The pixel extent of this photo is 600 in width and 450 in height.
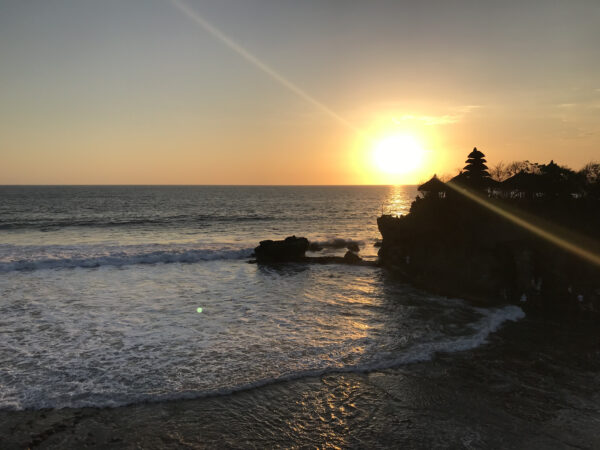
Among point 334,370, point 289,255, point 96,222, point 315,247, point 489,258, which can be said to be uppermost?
point 489,258

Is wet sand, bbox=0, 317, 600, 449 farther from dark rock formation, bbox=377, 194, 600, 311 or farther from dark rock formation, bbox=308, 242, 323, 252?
dark rock formation, bbox=308, 242, 323, 252

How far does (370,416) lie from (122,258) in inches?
1111

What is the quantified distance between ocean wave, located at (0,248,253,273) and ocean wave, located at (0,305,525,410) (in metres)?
22.4

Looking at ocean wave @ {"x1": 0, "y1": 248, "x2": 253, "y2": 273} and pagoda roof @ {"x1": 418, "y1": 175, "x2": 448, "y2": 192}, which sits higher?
pagoda roof @ {"x1": 418, "y1": 175, "x2": 448, "y2": 192}

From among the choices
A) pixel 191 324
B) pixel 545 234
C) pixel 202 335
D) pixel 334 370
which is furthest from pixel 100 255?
pixel 545 234

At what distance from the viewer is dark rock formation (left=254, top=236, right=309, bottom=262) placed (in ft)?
113

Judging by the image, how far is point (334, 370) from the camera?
12.2m

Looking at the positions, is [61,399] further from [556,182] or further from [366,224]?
[366,224]

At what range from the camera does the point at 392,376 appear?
1187cm

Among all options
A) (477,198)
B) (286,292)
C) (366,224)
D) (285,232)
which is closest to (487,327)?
(286,292)

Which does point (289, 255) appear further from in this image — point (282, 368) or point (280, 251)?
point (282, 368)

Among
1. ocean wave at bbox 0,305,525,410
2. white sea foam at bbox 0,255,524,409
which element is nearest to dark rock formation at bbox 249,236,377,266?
white sea foam at bbox 0,255,524,409

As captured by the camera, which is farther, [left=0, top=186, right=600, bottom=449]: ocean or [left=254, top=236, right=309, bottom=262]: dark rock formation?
[left=254, top=236, right=309, bottom=262]: dark rock formation

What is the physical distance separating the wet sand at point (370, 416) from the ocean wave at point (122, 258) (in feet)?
76.2
